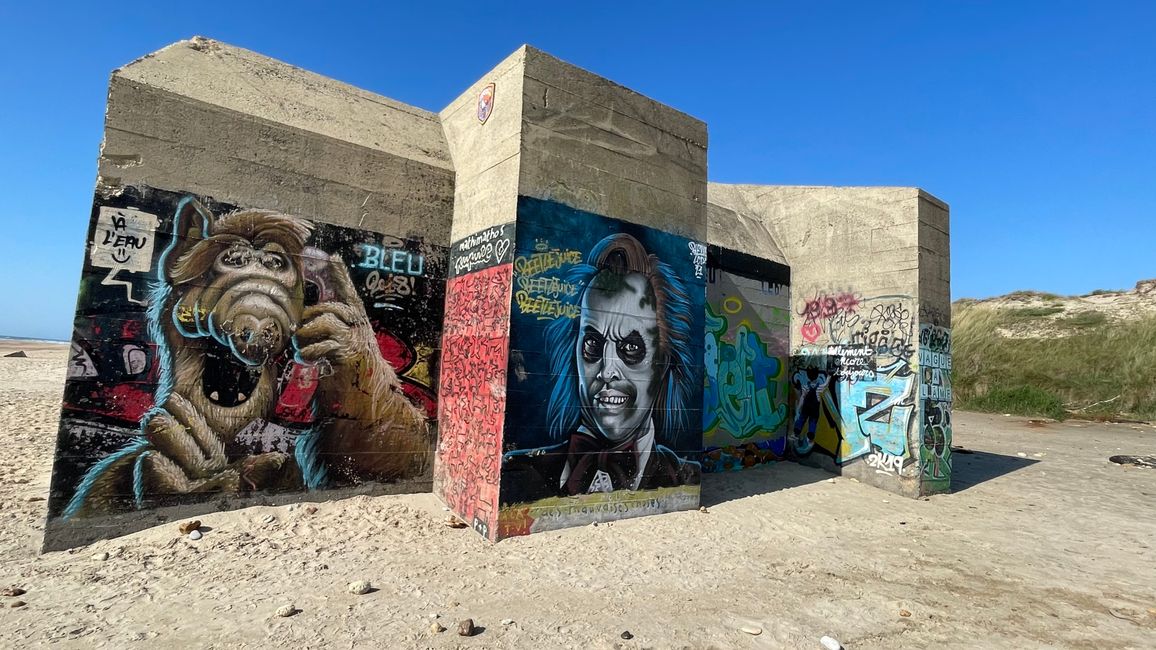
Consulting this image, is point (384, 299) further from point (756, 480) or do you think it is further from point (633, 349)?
point (756, 480)

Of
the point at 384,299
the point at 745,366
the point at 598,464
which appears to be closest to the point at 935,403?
the point at 745,366

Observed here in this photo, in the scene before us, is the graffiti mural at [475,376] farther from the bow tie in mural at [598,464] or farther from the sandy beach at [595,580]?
the bow tie in mural at [598,464]

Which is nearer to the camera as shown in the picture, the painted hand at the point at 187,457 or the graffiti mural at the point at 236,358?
the graffiti mural at the point at 236,358

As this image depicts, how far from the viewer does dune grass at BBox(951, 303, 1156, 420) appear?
62.5ft

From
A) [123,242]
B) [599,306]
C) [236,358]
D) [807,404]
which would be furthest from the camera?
[807,404]

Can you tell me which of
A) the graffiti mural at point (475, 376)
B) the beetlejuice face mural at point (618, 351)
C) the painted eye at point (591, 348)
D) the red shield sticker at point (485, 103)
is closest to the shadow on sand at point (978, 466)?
the beetlejuice face mural at point (618, 351)

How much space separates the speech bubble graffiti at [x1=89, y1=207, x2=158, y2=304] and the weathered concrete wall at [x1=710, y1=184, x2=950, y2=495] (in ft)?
27.1

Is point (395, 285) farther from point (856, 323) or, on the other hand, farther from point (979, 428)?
point (979, 428)

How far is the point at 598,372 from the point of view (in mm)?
6195

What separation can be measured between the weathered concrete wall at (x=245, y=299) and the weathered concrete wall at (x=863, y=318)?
6204 mm

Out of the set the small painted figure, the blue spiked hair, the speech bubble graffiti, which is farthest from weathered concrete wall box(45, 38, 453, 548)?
the small painted figure

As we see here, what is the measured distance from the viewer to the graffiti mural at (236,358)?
481 centimetres

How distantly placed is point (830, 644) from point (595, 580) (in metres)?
1.81

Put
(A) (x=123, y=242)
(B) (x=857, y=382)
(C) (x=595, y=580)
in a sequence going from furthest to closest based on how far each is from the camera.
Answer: (B) (x=857, y=382), (A) (x=123, y=242), (C) (x=595, y=580)
